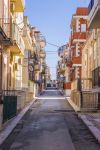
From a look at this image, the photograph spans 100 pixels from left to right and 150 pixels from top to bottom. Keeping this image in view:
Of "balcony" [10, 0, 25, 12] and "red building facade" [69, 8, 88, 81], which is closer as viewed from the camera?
"balcony" [10, 0, 25, 12]

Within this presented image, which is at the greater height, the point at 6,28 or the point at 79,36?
the point at 79,36

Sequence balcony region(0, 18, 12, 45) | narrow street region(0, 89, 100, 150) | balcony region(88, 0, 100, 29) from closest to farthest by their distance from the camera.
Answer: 1. narrow street region(0, 89, 100, 150)
2. balcony region(88, 0, 100, 29)
3. balcony region(0, 18, 12, 45)

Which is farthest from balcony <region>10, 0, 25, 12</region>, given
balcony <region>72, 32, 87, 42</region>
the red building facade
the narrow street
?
the red building facade

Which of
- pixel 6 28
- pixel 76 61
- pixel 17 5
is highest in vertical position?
pixel 17 5

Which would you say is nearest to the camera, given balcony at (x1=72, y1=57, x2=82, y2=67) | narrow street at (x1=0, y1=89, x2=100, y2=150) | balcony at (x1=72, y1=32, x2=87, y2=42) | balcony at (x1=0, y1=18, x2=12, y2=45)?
narrow street at (x1=0, y1=89, x2=100, y2=150)

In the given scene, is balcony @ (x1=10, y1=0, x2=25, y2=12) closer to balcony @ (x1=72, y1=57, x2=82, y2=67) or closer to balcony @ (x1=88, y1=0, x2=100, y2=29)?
balcony @ (x1=88, y1=0, x2=100, y2=29)

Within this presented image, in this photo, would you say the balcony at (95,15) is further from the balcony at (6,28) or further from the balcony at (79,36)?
the balcony at (79,36)

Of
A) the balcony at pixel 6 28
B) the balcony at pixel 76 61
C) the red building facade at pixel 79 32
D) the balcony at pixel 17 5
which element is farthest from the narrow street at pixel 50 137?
the red building facade at pixel 79 32

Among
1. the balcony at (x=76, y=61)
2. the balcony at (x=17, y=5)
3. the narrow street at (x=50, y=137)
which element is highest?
the balcony at (x=17, y=5)

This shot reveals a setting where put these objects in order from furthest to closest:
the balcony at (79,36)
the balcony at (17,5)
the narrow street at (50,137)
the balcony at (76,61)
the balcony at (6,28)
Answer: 1. the balcony at (79,36)
2. the balcony at (76,61)
3. the balcony at (17,5)
4. the balcony at (6,28)
5. the narrow street at (50,137)

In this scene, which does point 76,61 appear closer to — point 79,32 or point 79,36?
point 79,36

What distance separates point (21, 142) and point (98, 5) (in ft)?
31.0

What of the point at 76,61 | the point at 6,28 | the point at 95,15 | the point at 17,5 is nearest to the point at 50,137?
the point at 95,15

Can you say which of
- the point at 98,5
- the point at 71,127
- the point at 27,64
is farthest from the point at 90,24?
the point at 27,64
